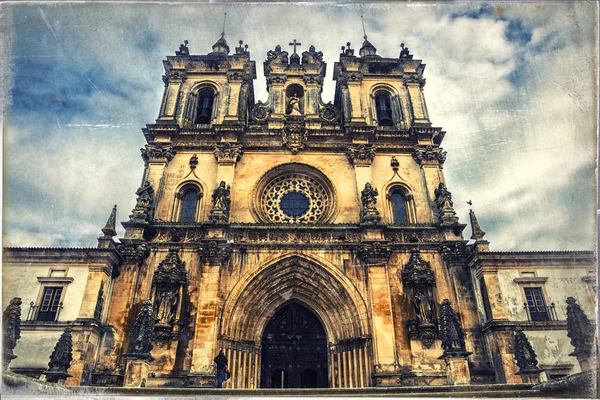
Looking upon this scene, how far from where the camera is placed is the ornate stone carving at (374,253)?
15.5 metres

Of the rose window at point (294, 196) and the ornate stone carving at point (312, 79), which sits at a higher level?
the ornate stone carving at point (312, 79)

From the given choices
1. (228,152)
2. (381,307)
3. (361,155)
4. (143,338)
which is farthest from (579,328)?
(228,152)

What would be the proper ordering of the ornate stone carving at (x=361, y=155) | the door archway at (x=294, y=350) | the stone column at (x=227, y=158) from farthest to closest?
1. the ornate stone carving at (x=361, y=155)
2. the stone column at (x=227, y=158)
3. the door archway at (x=294, y=350)

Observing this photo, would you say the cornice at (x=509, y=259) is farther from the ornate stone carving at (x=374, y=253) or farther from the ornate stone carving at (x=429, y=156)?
the ornate stone carving at (x=429, y=156)

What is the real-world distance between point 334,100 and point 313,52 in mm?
3132

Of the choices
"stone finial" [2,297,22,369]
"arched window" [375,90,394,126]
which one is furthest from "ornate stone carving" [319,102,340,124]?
"stone finial" [2,297,22,369]

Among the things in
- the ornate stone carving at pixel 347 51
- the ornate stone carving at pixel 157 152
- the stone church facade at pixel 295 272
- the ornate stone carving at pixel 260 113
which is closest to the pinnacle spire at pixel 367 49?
the ornate stone carving at pixel 347 51

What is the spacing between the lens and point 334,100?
24234 millimetres

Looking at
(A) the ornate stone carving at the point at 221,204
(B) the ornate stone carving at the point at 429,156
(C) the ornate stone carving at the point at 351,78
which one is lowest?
(A) the ornate stone carving at the point at 221,204

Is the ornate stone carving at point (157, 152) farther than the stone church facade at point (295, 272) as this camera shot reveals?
Yes

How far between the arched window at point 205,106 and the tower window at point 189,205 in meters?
4.51

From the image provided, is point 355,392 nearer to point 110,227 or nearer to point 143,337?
point 143,337

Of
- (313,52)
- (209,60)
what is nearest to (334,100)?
(313,52)

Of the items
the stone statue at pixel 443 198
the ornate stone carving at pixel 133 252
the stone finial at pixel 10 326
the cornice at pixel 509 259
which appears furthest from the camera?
the stone statue at pixel 443 198
